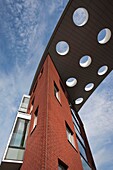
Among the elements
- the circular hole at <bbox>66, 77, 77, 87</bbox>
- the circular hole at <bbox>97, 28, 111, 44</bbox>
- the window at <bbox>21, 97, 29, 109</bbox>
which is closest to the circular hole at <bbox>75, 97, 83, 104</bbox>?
the circular hole at <bbox>66, 77, 77, 87</bbox>

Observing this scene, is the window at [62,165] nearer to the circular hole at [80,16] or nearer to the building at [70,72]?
the building at [70,72]

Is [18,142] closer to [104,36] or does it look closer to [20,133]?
[20,133]

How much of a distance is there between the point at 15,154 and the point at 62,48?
830 centimetres

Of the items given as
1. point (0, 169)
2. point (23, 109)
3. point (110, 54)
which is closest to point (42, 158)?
point (0, 169)

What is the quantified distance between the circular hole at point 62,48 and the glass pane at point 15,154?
765 centimetres

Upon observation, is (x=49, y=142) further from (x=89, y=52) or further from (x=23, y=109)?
(x=89, y=52)

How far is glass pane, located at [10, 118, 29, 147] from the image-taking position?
21.8 feet

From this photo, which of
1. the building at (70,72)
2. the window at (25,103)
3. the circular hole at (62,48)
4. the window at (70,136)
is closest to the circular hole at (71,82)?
the building at (70,72)

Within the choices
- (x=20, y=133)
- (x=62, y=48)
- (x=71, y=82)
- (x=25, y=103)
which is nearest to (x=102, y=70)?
(x=71, y=82)

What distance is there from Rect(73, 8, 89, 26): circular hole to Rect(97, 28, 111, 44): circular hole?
1.64 m

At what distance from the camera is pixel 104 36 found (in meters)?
11.0

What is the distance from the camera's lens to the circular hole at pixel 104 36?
1045cm

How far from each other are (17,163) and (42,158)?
8.17 ft

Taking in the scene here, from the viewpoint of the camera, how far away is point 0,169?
6.52 metres
